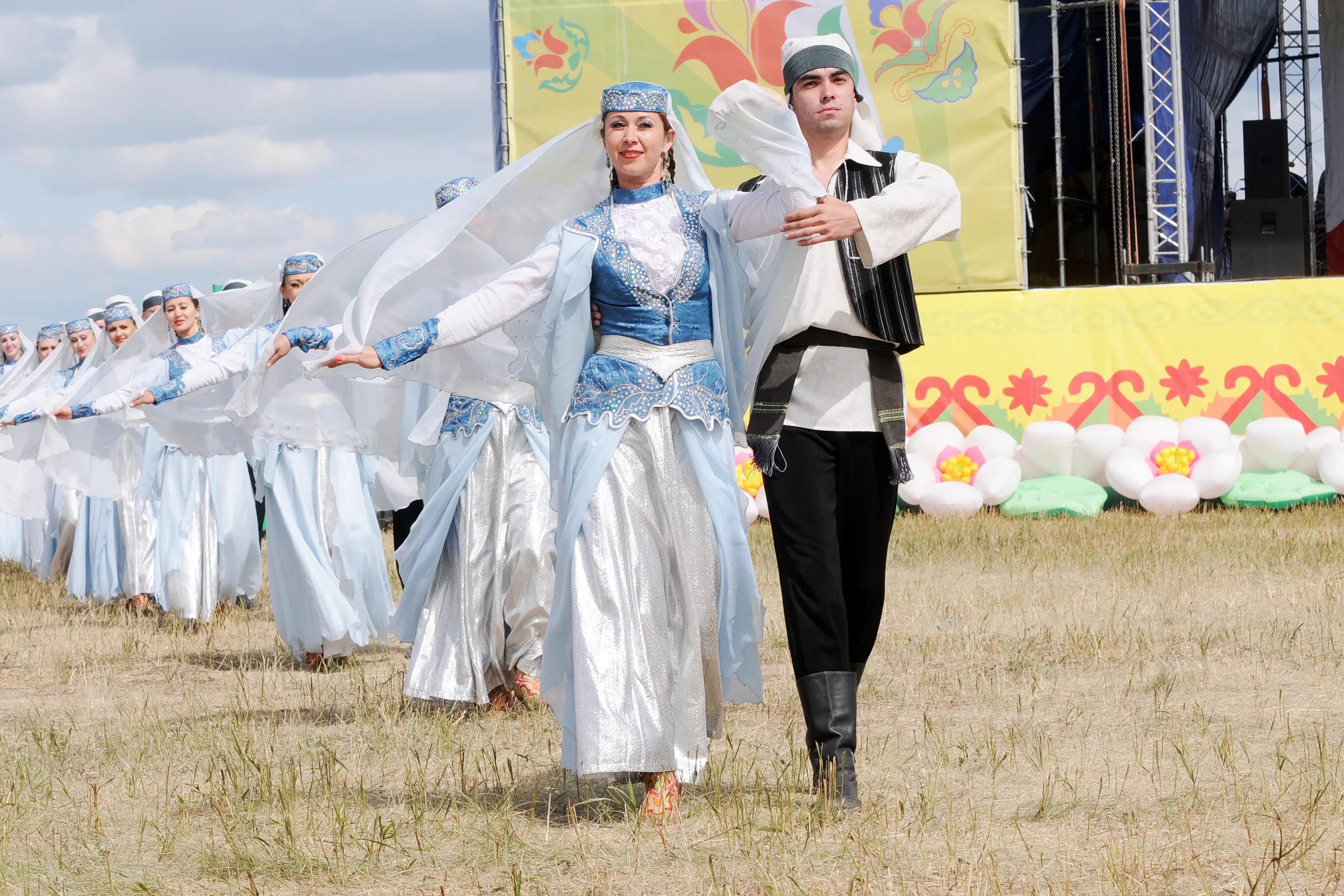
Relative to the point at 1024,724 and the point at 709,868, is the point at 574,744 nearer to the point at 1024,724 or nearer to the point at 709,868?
the point at 709,868

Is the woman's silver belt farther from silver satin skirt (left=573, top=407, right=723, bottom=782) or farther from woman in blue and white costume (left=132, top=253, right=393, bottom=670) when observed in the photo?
woman in blue and white costume (left=132, top=253, right=393, bottom=670)

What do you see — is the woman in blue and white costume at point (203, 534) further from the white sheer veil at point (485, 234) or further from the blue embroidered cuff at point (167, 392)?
the white sheer veil at point (485, 234)

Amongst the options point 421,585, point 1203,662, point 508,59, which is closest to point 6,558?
point 508,59

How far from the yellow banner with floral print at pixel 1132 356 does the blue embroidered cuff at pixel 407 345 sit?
9.02 metres

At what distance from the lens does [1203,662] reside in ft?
19.0

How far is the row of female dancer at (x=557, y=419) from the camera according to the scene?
4004 mm

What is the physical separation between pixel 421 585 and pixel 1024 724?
2.23 metres

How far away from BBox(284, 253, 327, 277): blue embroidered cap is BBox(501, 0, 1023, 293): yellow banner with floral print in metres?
6.47

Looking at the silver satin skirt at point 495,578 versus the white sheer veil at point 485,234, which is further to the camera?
the silver satin skirt at point 495,578

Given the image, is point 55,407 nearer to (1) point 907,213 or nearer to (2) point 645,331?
(2) point 645,331

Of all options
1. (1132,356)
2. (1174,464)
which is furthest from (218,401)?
(1132,356)

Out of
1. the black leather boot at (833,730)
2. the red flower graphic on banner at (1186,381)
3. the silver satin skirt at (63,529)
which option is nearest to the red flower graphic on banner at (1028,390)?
the red flower graphic on banner at (1186,381)

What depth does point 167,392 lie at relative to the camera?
6785mm

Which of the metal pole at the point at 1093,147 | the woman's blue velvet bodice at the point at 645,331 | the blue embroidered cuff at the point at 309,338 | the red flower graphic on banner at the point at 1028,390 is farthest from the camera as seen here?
the metal pole at the point at 1093,147
